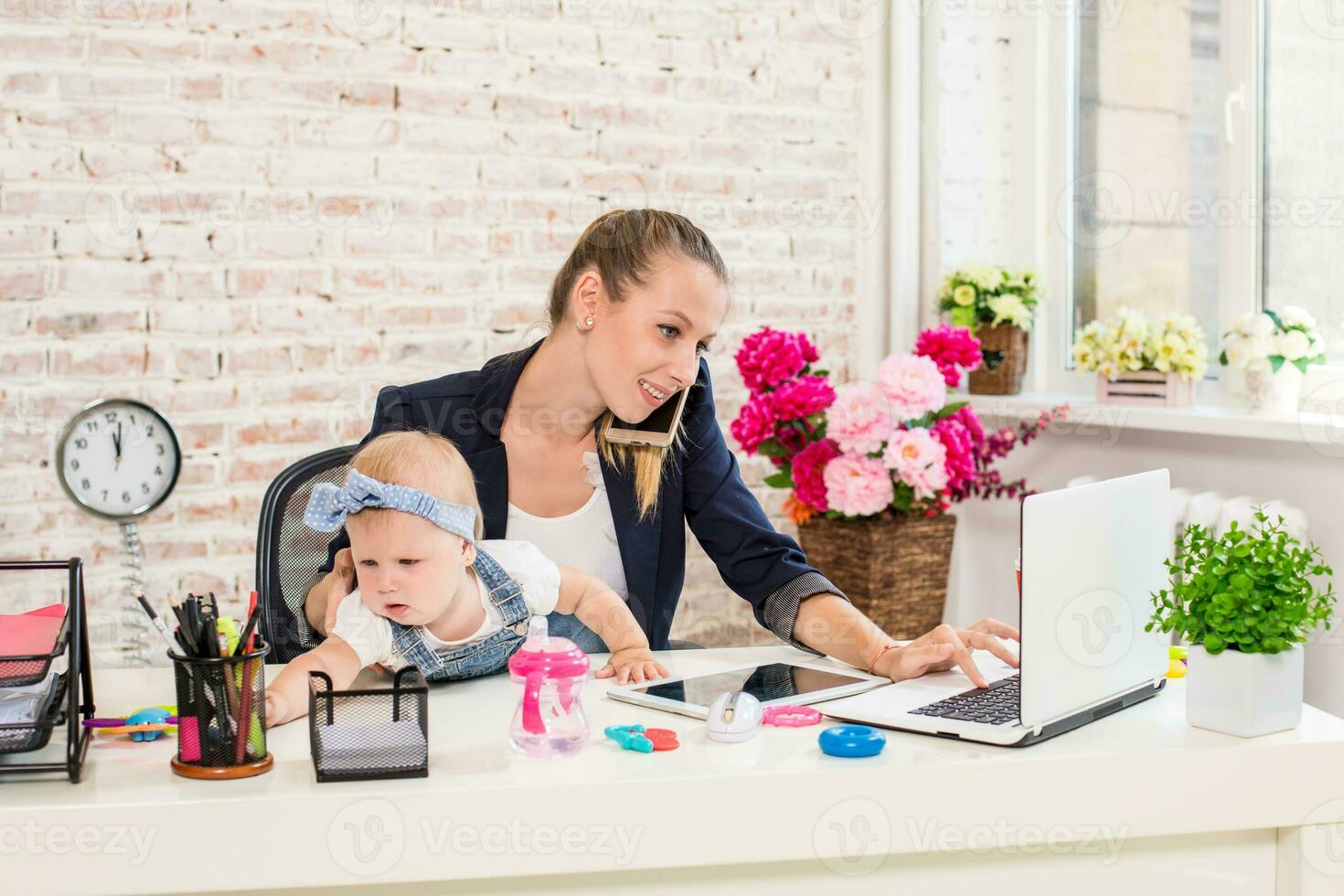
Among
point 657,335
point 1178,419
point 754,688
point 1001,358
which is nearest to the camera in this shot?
point 754,688

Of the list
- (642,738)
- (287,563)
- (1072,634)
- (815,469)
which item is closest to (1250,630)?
(1072,634)

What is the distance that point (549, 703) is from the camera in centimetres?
107

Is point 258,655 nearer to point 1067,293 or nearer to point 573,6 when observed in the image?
point 573,6

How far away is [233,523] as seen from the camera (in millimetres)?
2773

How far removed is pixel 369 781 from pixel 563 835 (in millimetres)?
168

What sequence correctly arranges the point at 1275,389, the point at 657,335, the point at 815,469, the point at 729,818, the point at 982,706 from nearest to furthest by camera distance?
the point at 729,818 < the point at 982,706 < the point at 657,335 < the point at 1275,389 < the point at 815,469

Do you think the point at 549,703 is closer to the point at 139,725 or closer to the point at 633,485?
the point at 139,725

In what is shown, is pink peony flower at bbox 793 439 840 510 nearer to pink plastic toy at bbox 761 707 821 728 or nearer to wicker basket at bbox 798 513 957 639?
wicker basket at bbox 798 513 957 639

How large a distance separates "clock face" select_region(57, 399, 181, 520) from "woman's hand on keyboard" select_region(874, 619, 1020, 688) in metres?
1.91

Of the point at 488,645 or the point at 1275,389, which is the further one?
the point at 1275,389

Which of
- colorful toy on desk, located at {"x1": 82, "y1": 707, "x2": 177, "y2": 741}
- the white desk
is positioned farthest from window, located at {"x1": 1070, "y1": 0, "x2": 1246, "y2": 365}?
colorful toy on desk, located at {"x1": 82, "y1": 707, "x2": 177, "y2": 741}

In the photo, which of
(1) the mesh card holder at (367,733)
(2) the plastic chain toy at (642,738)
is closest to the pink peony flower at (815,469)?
(2) the plastic chain toy at (642,738)

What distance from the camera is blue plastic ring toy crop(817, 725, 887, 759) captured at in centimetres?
105

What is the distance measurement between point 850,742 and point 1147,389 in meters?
1.80
